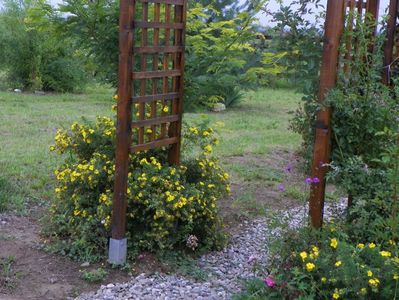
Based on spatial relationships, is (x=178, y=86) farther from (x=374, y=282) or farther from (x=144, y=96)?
(x=374, y=282)

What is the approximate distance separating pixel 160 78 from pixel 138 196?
2.83ft

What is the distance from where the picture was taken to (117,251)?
401 cm

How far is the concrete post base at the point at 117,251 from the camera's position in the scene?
4.00 metres

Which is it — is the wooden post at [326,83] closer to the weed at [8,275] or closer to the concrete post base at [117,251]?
the concrete post base at [117,251]

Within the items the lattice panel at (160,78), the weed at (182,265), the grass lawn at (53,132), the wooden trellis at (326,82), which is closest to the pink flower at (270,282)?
the wooden trellis at (326,82)

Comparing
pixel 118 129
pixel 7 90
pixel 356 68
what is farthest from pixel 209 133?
pixel 7 90

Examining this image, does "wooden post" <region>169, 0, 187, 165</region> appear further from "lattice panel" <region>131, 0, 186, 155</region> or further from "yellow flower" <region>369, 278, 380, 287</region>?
"yellow flower" <region>369, 278, 380, 287</region>

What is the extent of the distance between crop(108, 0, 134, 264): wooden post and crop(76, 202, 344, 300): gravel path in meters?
0.27

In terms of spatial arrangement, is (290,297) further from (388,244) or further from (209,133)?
Answer: (209,133)

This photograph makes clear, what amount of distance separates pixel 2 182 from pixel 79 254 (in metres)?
1.63

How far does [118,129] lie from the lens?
12.9 feet

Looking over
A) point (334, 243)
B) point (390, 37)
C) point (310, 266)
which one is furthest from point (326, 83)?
point (390, 37)

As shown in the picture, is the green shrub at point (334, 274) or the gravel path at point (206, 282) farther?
the gravel path at point (206, 282)

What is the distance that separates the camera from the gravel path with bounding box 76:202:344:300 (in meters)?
3.71
